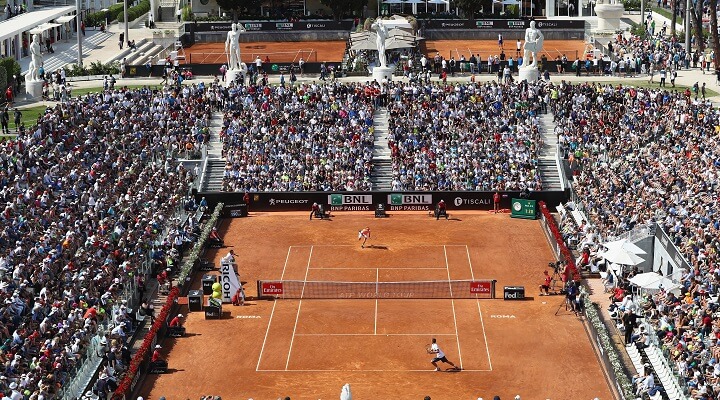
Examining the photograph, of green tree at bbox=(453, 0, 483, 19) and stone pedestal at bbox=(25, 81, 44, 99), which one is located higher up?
green tree at bbox=(453, 0, 483, 19)

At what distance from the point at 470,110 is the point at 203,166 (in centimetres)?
1871

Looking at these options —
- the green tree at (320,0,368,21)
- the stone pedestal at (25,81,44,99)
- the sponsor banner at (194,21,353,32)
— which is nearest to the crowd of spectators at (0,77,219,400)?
the stone pedestal at (25,81,44,99)

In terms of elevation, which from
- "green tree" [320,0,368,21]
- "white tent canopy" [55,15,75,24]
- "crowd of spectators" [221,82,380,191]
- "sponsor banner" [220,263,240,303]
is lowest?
"sponsor banner" [220,263,240,303]

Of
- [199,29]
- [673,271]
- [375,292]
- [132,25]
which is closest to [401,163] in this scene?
[375,292]

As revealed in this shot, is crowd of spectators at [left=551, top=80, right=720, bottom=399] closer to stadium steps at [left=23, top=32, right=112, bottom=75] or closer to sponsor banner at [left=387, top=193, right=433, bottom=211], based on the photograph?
sponsor banner at [left=387, top=193, right=433, bottom=211]

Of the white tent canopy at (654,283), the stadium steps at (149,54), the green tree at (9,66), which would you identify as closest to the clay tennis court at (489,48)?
the stadium steps at (149,54)

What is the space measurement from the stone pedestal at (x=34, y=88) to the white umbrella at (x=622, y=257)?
159ft

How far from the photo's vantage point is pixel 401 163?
78.9 metres

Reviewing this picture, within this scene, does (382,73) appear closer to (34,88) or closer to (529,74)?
(529,74)

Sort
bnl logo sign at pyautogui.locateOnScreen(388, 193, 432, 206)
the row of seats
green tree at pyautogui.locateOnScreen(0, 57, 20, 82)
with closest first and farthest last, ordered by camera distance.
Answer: the row of seats, bnl logo sign at pyautogui.locateOnScreen(388, 193, 432, 206), green tree at pyautogui.locateOnScreen(0, 57, 20, 82)

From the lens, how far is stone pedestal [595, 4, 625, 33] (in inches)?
4653

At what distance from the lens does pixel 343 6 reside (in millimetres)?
126812

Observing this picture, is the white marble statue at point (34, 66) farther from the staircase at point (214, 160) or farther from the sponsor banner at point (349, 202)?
the sponsor banner at point (349, 202)

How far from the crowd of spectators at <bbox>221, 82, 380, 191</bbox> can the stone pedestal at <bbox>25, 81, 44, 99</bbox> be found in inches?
571
